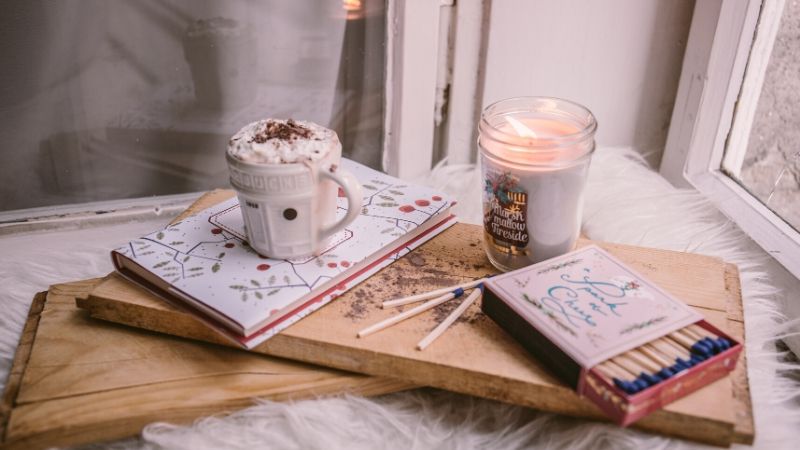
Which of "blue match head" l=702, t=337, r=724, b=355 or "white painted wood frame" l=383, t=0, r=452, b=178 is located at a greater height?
"white painted wood frame" l=383, t=0, r=452, b=178

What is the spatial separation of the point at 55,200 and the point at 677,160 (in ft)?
2.71

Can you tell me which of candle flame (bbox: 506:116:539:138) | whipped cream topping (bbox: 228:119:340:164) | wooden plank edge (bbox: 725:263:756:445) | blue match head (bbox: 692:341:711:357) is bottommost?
wooden plank edge (bbox: 725:263:756:445)

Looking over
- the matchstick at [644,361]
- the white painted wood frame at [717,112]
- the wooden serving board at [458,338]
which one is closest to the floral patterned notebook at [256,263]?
the wooden serving board at [458,338]

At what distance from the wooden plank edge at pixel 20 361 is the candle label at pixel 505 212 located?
0.43m

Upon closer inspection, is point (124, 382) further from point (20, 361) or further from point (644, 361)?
point (644, 361)

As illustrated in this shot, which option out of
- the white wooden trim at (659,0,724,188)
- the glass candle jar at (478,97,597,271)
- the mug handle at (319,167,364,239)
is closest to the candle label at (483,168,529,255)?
the glass candle jar at (478,97,597,271)

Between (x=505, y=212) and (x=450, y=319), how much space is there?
0.11 m

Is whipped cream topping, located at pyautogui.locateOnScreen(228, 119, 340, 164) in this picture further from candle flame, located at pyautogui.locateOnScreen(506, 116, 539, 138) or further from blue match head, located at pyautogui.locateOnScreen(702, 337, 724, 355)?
blue match head, located at pyautogui.locateOnScreen(702, 337, 724, 355)

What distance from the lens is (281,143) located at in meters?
0.57

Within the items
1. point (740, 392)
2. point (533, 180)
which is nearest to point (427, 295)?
point (533, 180)

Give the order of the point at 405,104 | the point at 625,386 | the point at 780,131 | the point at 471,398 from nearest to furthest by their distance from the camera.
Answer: the point at 625,386 < the point at 471,398 < the point at 780,131 < the point at 405,104

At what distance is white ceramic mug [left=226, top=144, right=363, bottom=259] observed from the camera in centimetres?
56

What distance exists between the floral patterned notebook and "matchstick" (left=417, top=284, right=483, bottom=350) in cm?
10

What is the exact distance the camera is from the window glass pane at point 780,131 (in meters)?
0.75
